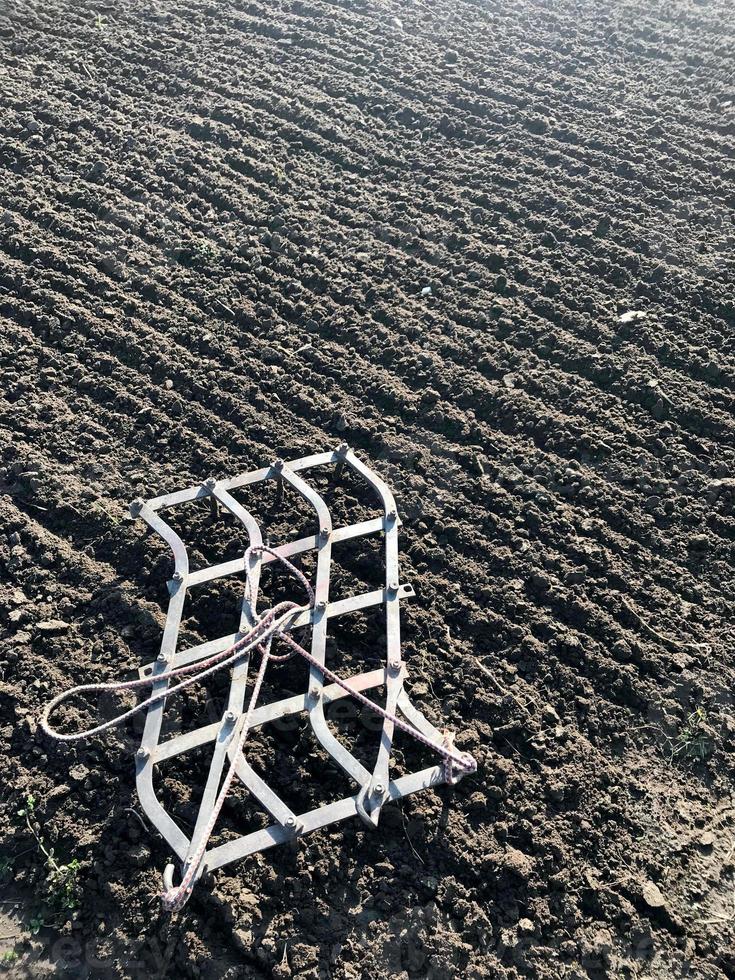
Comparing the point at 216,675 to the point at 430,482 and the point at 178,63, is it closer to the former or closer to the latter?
the point at 430,482

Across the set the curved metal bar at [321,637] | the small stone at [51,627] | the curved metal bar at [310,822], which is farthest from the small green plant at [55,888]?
the curved metal bar at [321,637]

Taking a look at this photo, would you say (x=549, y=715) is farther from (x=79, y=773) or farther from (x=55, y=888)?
(x=55, y=888)

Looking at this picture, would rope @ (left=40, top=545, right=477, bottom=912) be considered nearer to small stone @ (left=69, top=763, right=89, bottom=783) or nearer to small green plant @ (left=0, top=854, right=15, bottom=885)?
small stone @ (left=69, top=763, right=89, bottom=783)

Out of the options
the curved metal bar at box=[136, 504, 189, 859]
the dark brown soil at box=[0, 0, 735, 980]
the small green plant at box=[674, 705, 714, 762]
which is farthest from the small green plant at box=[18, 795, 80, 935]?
the small green plant at box=[674, 705, 714, 762]

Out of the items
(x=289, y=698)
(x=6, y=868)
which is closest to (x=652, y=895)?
(x=289, y=698)

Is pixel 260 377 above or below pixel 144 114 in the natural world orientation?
below

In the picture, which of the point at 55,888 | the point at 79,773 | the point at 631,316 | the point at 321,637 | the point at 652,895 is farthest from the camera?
the point at 631,316

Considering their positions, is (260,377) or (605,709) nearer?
(605,709)

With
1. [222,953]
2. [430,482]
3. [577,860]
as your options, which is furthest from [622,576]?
[222,953]
